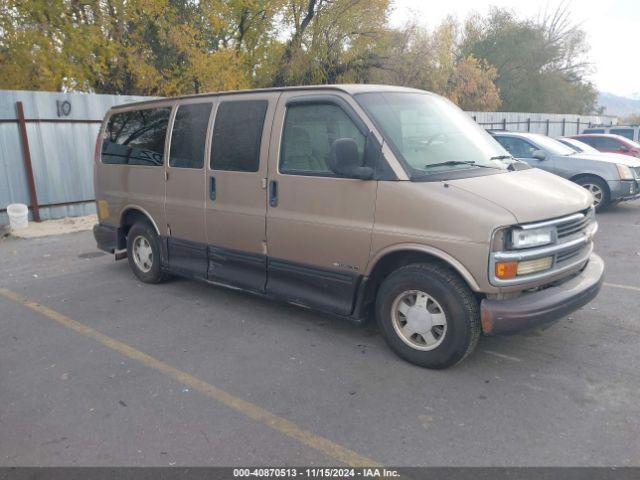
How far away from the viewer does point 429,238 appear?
12.7 ft

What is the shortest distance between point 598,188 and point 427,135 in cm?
787

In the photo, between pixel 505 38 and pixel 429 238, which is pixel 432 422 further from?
pixel 505 38

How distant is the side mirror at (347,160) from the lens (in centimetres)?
403

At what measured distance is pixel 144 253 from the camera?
643cm

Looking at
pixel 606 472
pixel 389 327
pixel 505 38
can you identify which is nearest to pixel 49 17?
pixel 389 327

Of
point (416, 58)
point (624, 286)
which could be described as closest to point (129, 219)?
point (624, 286)

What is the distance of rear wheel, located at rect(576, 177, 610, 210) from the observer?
34.8 feet

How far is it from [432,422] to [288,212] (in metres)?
2.17

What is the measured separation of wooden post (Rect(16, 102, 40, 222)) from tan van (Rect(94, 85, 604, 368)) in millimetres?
5814

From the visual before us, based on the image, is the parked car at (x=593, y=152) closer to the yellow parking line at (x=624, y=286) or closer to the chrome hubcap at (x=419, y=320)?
the yellow parking line at (x=624, y=286)

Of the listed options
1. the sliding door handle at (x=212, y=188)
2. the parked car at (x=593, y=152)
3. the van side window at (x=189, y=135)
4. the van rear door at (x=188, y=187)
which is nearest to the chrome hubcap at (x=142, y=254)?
the van rear door at (x=188, y=187)

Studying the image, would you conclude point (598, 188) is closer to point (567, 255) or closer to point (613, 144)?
point (613, 144)

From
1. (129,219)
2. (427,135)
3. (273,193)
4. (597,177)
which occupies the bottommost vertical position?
(597,177)

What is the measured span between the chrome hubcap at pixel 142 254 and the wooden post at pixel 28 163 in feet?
17.0
